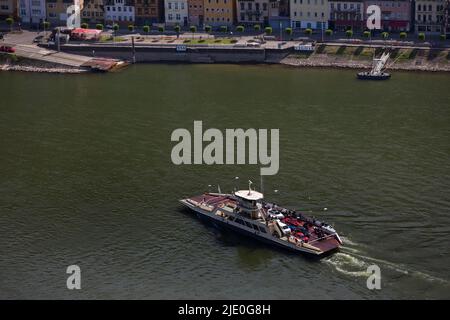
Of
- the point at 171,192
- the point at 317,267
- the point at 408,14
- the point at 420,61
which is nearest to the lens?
the point at 317,267

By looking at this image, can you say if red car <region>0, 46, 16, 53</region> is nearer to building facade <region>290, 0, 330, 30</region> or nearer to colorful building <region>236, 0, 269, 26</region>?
colorful building <region>236, 0, 269, 26</region>

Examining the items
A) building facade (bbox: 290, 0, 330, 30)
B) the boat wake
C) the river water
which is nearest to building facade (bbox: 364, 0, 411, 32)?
building facade (bbox: 290, 0, 330, 30)

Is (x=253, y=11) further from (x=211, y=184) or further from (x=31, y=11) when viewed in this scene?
(x=211, y=184)

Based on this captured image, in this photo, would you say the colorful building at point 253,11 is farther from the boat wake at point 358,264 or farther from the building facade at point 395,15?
the boat wake at point 358,264

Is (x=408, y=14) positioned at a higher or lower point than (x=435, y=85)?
higher

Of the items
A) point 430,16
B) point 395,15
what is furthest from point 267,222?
point 395,15
